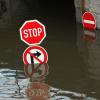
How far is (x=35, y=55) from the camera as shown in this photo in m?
12.0

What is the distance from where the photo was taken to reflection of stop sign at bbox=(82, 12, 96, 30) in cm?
1774

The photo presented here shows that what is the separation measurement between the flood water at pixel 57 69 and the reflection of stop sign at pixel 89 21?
24cm

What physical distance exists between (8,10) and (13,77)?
46.6ft

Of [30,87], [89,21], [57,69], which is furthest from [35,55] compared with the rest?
[89,21]

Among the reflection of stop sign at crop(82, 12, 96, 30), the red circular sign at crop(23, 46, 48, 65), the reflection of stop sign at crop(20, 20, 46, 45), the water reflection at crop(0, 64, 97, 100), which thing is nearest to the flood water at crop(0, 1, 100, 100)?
the water reflection at crop(0, 64, 97, 100)

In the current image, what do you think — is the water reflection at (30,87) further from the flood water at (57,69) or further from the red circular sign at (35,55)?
the red circular sign at (35,55)

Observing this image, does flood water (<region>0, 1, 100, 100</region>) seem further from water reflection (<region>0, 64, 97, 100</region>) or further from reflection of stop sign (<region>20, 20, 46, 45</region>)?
reflection of stop sign (<region>20, 20, 46, 45</region>)

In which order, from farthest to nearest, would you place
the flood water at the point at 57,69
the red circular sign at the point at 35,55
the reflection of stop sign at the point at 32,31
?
the red circular sign at the point at 35,55 → the reflection of stop sign at the point at 32,31 → the flood water at the point at 57,69

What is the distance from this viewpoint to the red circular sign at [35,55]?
11.8 metres

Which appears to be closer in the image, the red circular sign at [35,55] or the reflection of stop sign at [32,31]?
the reflection of stop sign at [32,31]

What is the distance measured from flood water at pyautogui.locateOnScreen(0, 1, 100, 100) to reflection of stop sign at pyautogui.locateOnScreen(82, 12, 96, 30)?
240 mm

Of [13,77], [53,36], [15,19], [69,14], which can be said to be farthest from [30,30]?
[69,14]

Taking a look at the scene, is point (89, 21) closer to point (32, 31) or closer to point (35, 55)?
point (35, 55)

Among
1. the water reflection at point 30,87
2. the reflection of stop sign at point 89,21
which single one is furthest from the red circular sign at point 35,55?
the reflection of stop sign at point 89,21
